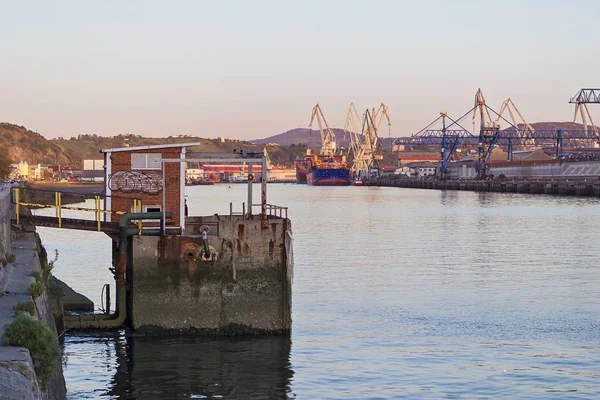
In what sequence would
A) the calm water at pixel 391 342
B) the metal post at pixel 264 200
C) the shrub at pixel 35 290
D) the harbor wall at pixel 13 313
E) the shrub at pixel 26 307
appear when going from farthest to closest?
the metal post at pixel 264 200 → the calm water at pixel 391 342 → the shrub at pixel 35 290 → the shrub at pixel 26 307 → the harbor wall at pixel 13 313

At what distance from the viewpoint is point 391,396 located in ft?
76.6

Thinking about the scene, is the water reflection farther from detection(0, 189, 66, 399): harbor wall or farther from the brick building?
the brick building

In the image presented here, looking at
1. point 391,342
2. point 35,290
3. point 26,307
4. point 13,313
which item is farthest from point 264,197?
point 13,313

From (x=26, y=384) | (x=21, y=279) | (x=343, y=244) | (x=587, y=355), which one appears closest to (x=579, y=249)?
(x=343, y=244)

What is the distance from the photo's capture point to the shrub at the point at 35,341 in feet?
52.3

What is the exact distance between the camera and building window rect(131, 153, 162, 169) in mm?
28938

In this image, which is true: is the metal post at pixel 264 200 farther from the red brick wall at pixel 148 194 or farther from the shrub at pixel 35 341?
the shrub at pixel 35 341

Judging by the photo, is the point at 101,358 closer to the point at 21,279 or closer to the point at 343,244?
the point at 21,279

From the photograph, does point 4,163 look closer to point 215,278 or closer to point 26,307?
point 215,278

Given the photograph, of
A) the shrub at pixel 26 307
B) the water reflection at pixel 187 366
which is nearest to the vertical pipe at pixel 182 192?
the water reflection at pixel 187 366

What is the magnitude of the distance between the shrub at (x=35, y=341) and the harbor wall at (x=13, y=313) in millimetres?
200

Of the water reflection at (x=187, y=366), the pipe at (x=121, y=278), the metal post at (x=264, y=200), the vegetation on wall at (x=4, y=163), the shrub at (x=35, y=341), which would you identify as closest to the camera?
the shrub at (x=35, y=341)

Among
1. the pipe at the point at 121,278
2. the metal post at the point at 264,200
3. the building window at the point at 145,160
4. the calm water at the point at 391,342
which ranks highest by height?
the building window at the point at 145,160

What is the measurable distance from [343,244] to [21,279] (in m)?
44.0
